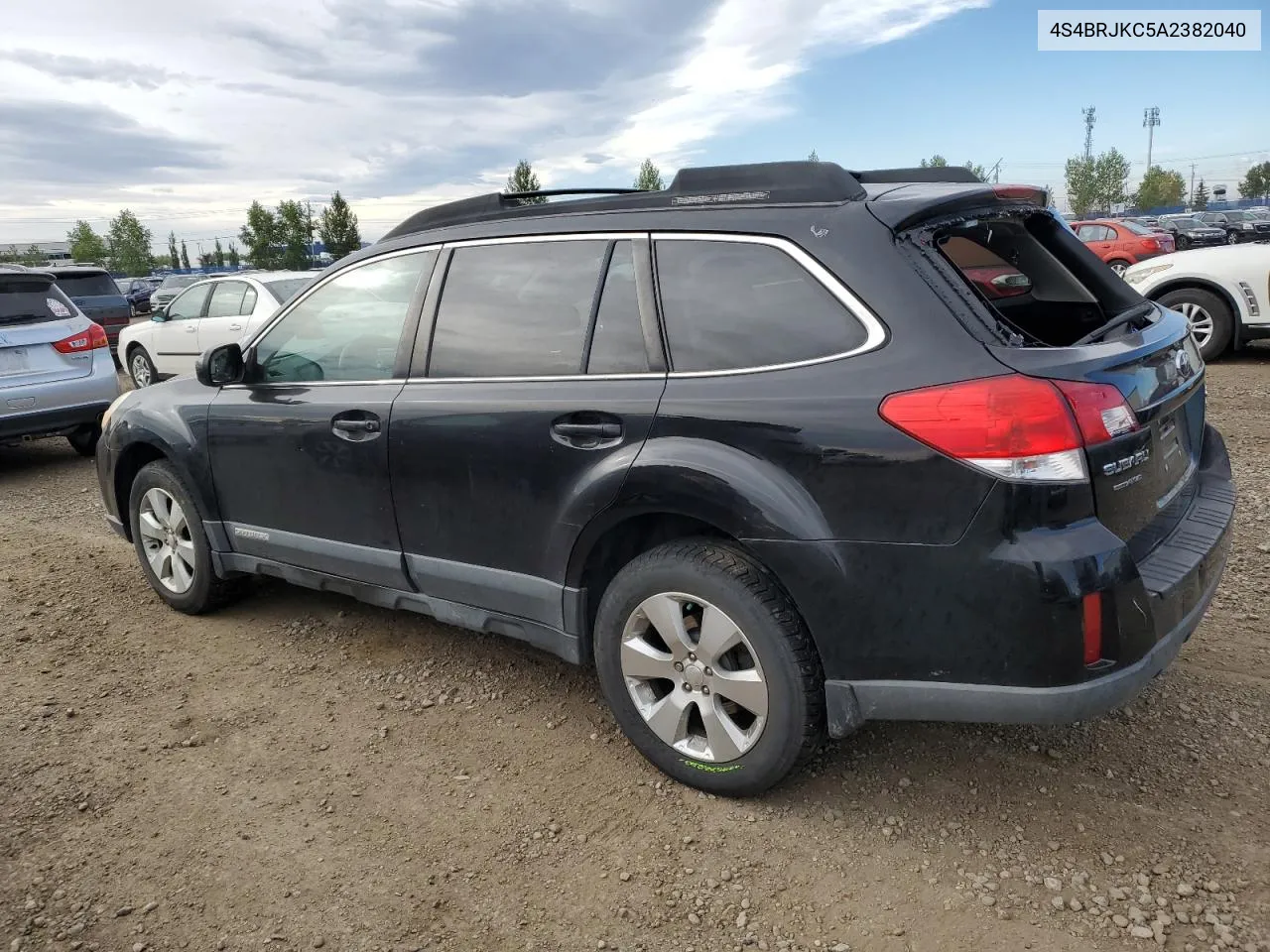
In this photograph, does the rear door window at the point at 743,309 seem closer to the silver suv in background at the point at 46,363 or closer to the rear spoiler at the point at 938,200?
the rear spoiler at the point at 938,200

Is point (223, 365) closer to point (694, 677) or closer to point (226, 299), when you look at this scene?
point (694, 677)

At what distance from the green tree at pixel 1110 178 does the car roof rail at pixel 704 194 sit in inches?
3373

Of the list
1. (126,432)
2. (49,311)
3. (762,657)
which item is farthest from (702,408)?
(49,311)

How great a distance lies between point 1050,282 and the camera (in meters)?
3.44

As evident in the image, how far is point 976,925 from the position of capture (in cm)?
230

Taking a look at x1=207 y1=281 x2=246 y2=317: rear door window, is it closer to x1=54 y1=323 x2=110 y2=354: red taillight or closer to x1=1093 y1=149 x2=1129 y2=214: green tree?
x1=54 y1=323 x2=110 y2=354: red taillight

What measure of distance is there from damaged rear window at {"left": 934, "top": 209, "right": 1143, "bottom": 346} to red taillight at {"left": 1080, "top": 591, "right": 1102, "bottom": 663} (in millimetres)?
1279

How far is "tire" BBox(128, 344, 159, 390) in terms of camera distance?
42.1 feet

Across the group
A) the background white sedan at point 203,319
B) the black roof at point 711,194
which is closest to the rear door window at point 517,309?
the black roof at point 711,194

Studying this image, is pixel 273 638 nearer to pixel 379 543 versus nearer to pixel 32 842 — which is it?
pixel 379 543

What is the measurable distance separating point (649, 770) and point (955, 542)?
52.5 inches

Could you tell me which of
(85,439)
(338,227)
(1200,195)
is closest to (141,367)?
(85,439)

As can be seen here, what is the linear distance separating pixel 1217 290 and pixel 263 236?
5507 centimetres

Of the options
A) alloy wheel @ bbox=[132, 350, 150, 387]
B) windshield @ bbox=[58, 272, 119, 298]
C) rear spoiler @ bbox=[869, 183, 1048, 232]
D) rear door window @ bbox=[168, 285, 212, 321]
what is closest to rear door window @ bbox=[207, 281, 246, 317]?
rear door window @ bbox=[168, 285, 212, 321]
